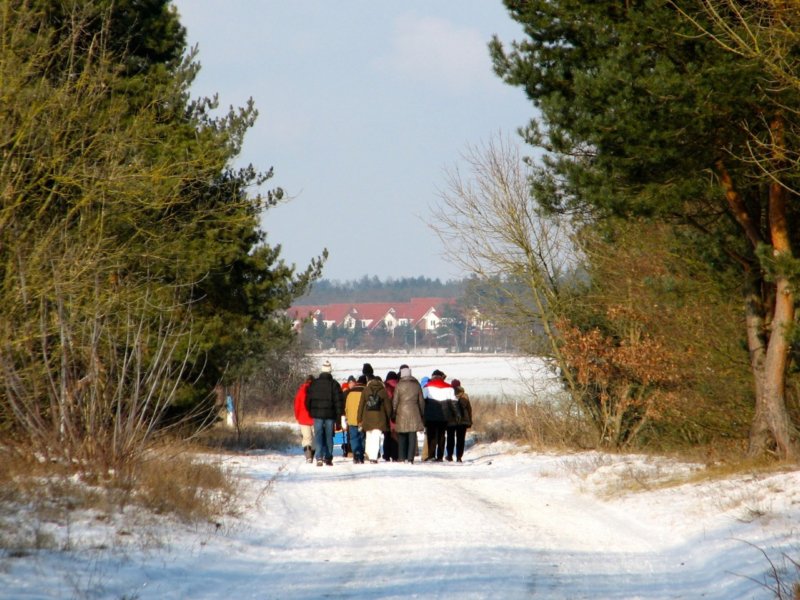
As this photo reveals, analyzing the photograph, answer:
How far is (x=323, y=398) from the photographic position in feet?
63.3

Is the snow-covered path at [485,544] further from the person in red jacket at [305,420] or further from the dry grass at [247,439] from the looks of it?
the dry grass at [247,439]

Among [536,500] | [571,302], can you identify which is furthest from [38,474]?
[571,302]

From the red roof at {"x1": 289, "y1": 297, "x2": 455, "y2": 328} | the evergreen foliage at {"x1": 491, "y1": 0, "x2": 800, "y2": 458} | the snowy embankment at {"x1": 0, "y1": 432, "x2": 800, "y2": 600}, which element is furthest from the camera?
the red roof at {"x1": 289, "y1": 297, "x2": 455, "y2": 328}

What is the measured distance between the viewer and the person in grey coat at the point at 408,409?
20.9 meters

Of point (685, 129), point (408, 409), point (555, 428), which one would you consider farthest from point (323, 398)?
point (685, 129)

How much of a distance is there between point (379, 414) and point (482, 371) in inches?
2599

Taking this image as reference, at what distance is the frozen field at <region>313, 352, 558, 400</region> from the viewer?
25214mm

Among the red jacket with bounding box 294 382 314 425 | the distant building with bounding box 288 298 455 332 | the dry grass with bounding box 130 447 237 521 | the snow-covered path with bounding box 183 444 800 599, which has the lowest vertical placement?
the snow-covered path with bounding box 183 444 800 599

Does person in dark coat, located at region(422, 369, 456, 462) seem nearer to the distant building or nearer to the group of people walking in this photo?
the group of people walking

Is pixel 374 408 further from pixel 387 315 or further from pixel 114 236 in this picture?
pixel 387 315

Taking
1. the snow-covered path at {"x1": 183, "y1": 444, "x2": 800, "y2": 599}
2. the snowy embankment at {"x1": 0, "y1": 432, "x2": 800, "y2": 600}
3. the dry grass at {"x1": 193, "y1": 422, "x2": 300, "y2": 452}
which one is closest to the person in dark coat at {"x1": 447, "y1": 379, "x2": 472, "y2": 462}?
the dry grass at {"x1": 193, "y1": 422, "x2": 300, "y2": 452}

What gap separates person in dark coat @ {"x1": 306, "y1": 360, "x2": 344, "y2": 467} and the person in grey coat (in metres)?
1.61

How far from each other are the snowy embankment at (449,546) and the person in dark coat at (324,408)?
422cm

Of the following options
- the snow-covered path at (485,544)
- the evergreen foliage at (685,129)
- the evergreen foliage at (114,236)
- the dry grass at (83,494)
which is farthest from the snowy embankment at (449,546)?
the evergreen foliage at (685,129)
